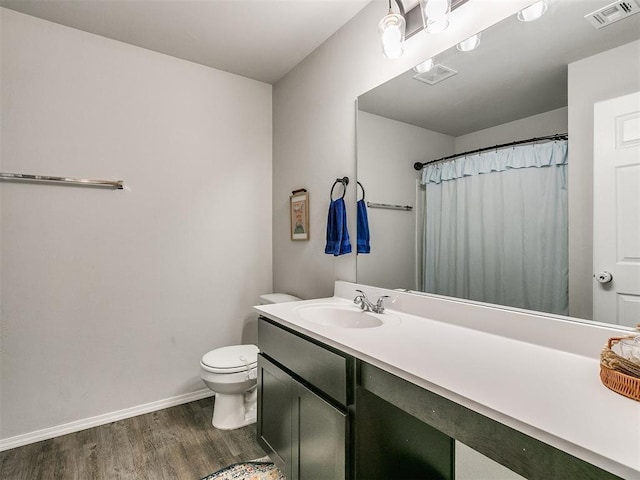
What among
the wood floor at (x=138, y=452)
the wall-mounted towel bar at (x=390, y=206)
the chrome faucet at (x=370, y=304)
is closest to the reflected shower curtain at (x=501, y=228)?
the wall-mounted towel bar at (x=390, y=206)

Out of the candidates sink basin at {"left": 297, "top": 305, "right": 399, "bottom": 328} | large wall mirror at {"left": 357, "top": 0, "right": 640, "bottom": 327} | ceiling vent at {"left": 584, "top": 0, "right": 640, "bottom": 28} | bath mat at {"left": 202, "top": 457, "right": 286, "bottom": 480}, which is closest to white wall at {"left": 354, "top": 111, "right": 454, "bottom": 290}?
large wall mirror at {"left": 357, "top": 0, "right": 640, "bottom": 327}

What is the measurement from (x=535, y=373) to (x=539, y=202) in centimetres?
59

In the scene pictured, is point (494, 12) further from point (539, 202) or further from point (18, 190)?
point (18, 190)

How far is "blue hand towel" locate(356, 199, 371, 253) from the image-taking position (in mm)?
1857

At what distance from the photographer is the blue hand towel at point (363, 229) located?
6.09ft

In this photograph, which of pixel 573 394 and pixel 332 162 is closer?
pixel 573 394

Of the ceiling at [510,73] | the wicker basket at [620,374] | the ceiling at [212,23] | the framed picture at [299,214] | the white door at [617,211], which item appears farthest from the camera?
the framed picture at [299,214]

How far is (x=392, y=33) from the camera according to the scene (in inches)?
59.8

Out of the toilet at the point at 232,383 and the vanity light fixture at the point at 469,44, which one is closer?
the vanity light fixture at the point at 469,44

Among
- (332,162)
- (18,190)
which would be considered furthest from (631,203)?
(18,190)

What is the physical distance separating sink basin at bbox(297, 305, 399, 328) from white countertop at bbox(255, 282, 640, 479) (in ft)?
0.59

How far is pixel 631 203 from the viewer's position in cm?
94

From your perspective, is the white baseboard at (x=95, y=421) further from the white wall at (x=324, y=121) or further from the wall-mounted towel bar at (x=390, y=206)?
the wall-mounted towel bar at (x=390, y=206)

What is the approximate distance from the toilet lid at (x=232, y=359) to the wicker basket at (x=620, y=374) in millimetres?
1670
